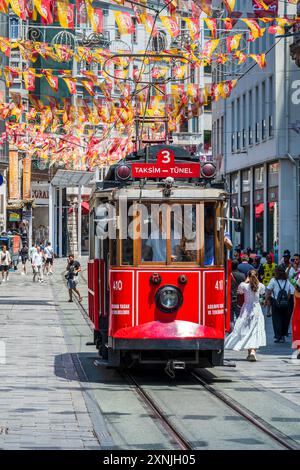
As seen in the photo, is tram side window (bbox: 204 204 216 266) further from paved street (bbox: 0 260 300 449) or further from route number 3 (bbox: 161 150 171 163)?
paved street (bbox: 0 260 300 449)

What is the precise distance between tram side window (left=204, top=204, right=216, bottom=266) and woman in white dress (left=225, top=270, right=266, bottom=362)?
383 centimetres

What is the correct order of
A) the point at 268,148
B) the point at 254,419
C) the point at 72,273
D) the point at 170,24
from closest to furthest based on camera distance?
the point at 254,419, the point at 170,24, the point at 72,273, the point at 268,148

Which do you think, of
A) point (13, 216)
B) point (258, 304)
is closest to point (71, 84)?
point (258, 304)

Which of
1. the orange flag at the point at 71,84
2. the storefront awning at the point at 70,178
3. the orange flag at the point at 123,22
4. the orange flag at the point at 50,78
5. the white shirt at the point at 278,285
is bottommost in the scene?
the white shirt at the point at 278,285

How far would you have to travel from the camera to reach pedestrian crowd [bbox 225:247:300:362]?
69.3ft

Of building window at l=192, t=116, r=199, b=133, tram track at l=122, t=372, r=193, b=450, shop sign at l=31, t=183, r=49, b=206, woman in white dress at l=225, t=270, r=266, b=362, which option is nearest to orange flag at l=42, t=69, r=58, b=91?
woman in white dress at l=225, t=270, r=266, b=362

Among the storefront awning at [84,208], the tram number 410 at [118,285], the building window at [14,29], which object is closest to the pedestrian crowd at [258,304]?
the tram number 410 at [118,285]

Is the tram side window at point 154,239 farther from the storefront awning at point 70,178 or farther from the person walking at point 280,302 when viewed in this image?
the storefront awning at point 70,178

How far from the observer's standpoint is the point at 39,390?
16.3 m

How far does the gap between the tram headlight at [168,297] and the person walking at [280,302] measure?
26.8 feet

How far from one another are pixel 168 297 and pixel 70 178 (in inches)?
2641

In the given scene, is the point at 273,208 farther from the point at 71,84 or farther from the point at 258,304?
the point at 258,304

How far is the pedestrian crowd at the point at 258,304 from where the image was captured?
69.3 feet

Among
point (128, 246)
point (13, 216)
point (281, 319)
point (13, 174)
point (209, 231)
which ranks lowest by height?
point (281, 319)
